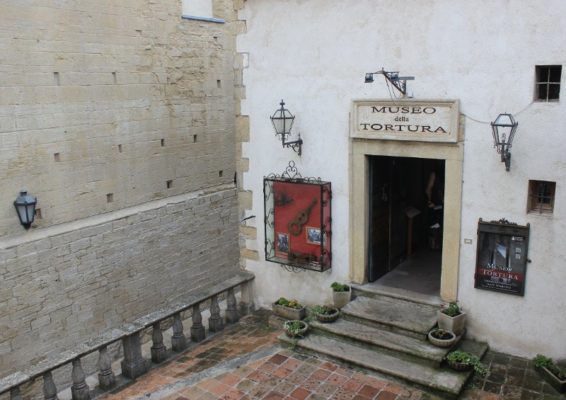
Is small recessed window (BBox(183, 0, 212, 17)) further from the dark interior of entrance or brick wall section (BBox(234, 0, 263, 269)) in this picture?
the dark interior of entrance

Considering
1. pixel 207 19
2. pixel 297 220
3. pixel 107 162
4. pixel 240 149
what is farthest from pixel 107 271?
pixel 207 19

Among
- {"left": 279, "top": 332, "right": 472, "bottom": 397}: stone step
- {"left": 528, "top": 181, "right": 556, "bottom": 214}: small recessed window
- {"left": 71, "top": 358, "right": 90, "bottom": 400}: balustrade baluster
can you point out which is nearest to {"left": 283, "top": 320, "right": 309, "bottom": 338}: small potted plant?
{"left": 279, "top": 332, "right": 472, "bottom": 397}: stone step

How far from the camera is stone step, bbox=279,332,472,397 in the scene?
6.06 m

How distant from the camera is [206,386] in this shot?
6441mm

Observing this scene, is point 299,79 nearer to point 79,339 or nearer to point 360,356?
point 360,356

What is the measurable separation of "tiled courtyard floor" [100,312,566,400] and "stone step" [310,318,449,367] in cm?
40

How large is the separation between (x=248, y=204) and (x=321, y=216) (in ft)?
4.66

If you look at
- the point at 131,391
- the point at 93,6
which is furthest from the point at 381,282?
the point at 93,6

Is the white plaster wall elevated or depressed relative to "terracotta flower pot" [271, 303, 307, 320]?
elevated

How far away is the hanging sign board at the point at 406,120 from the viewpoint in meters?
6.59

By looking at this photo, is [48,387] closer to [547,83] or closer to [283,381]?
[283,381]

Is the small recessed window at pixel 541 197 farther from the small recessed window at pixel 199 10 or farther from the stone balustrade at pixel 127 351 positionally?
the small recessed window at pixel 199 10

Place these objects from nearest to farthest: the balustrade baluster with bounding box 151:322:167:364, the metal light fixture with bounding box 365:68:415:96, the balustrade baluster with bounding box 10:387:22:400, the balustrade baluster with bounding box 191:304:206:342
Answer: the balustrade baluster with bounding box 10:387:22:400 → the metal light fixture with bounding box 365:68:415:96 → the balustrade baluster with bounding box 151:322:167:364 → the balustrade baluster with bounding box 191:304:206:342

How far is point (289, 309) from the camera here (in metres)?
7.93
